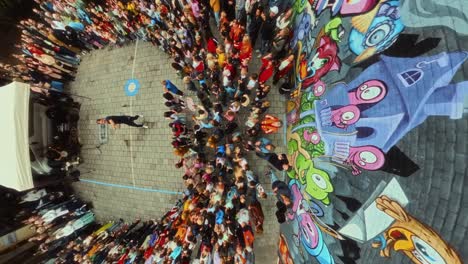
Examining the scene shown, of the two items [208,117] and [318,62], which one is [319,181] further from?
[208,117]

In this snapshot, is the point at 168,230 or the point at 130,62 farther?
the point at 130,62

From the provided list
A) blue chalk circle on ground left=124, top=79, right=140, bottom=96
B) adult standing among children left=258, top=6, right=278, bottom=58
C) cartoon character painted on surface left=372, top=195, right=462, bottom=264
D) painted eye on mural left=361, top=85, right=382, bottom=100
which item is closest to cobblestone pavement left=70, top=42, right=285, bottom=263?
blue chalk circle on ground left=124, top=79, right=140, bottom=96

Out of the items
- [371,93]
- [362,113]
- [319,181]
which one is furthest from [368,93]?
[319,181]

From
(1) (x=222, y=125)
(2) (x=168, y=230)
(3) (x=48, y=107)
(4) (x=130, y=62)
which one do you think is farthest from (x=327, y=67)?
(3) (x=48, y=107)

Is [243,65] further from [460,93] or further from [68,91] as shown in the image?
[68,91]

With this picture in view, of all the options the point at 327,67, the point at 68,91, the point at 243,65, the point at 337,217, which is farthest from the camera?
the point at 68,91
